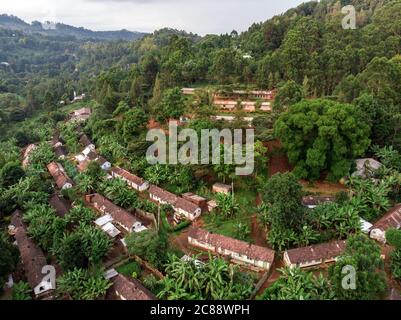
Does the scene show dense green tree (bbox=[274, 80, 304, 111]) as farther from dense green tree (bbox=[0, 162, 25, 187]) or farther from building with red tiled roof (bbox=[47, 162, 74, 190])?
dense green tree (bbox=[0, 162, 25, 187])

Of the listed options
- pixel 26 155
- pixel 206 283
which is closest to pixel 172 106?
pixel 26 155

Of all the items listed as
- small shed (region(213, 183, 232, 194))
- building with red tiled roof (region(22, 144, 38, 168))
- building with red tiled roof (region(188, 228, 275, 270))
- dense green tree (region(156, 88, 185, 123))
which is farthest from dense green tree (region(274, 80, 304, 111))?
building with red tiled roof (region(22, 144, 38, 168))

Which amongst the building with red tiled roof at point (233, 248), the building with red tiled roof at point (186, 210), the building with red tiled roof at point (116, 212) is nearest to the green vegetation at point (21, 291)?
the building with red tiled roof at point (116, 212)

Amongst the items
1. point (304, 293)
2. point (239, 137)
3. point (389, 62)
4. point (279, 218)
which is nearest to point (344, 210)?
point (279, 218)

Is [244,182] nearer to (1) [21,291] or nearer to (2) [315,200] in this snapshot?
(2) [315,200]

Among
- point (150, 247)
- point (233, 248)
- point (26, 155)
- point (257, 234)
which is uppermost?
point (150, 247)

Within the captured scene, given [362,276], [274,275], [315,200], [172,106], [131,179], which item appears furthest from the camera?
[172,106]
